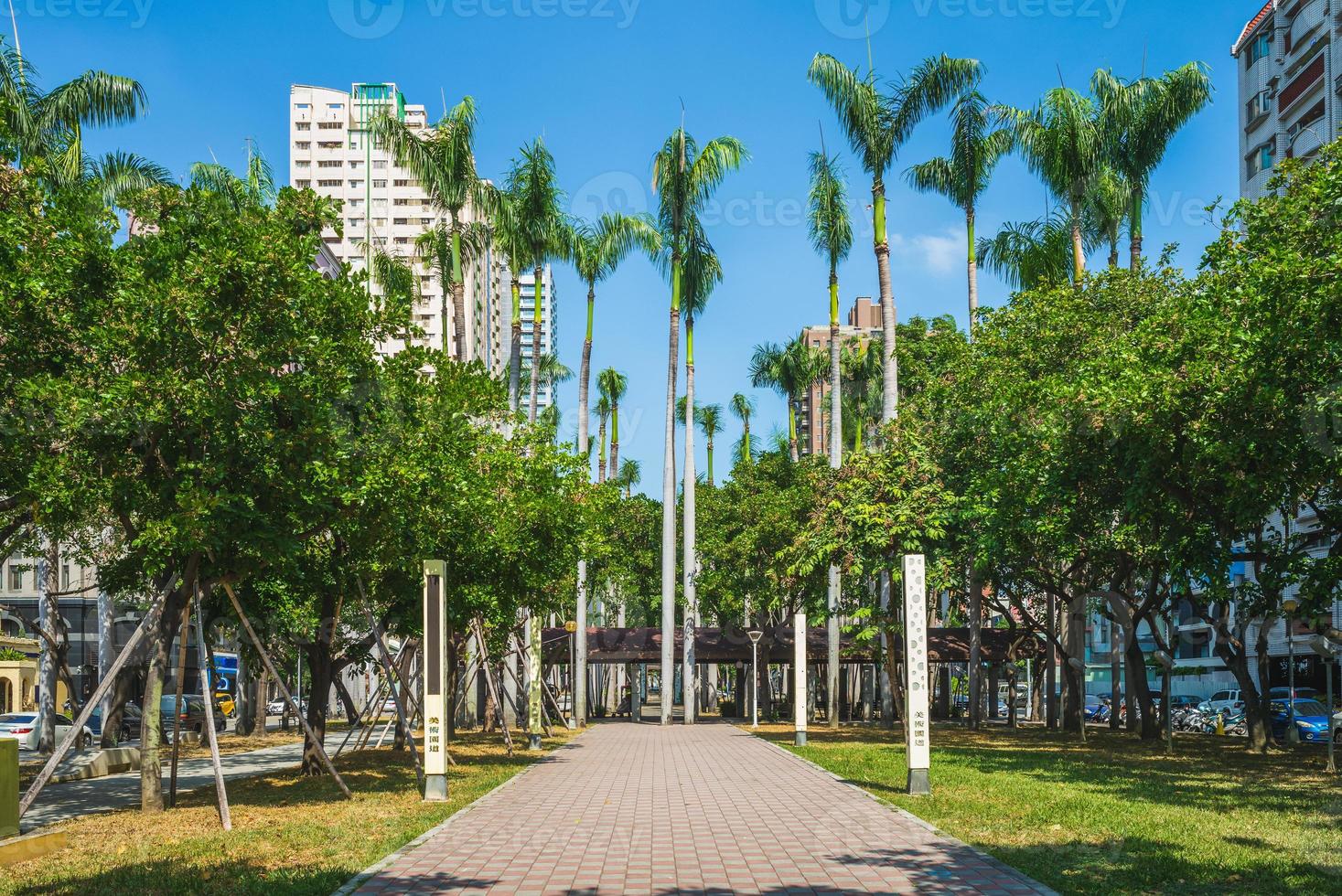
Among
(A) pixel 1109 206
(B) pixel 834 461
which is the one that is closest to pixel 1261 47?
(A) pixel 1109 206

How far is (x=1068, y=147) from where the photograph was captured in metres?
38.2

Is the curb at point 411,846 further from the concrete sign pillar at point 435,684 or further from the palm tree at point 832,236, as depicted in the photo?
the palm tree at point 832,236

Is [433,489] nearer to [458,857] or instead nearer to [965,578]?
[458,857]

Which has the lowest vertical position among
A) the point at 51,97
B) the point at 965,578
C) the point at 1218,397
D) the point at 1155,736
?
the point at 1155,736

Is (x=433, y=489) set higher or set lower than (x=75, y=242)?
lower

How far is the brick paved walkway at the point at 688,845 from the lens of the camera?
10039 millimetres

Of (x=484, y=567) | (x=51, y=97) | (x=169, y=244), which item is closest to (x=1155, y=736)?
(x=484, y=567)

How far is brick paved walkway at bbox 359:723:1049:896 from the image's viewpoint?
32.9 feet

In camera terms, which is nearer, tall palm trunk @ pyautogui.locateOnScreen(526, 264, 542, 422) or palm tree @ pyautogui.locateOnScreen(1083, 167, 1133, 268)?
palm tree @ pyautogui.locateOnScreen(1083, 167, 1133, 268)

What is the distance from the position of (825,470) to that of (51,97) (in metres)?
22.0

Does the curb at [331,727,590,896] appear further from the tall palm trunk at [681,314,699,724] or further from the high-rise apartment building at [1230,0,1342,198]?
the high-rise apartment building at [1230,0,1342,198]

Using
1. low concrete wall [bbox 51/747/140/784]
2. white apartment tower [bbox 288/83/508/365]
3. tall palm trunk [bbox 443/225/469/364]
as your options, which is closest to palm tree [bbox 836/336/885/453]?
tall palm trunk [bbox 443/225/469/364]

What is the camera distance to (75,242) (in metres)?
15.4

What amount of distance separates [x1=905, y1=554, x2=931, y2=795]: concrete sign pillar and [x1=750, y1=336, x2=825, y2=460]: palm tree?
4483cm
